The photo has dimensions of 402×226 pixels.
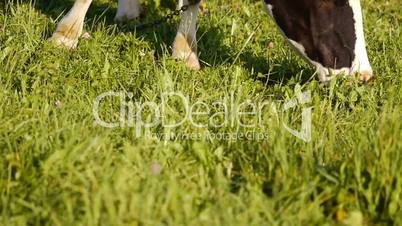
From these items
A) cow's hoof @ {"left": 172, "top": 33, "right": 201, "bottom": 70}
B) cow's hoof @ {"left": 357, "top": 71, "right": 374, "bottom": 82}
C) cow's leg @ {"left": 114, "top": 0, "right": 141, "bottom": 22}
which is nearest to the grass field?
cow's hoof @ {"left": 357, "top": 71, "right": 374, "bottom": 82}

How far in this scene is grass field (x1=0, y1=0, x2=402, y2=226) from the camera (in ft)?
7.54

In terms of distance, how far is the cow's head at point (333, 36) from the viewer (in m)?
3.86

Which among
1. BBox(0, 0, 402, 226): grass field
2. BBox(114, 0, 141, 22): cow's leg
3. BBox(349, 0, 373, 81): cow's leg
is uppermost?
BBox(114, 0, 141, 22): cow's leg

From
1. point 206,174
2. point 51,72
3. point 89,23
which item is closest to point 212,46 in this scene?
point 89,23

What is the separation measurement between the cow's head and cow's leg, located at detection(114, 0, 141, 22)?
194 centimetres

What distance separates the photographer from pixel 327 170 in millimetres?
2646

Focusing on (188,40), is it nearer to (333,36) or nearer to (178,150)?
(333,36)

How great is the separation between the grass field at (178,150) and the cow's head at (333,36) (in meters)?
0.10

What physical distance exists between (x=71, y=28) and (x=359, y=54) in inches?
71.5

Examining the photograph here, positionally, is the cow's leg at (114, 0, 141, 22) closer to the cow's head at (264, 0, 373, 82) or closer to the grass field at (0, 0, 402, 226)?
the grass field at (0, 0, 402, 226)

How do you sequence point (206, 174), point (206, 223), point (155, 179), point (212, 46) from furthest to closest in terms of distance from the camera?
point (212, 46)
point (206, 174)
point (155, 179)
point (206, 223)

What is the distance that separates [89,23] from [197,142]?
8.75 feet

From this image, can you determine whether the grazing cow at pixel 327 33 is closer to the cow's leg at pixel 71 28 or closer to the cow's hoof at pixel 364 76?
the cow's hoof at pixel 364 76

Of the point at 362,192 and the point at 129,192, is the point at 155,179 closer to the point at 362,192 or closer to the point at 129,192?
the point at 129,192
